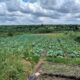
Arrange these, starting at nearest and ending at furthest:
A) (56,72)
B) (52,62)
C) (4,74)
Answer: (4,74) < (56,72) < (52,62)

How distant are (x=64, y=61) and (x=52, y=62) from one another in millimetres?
1090

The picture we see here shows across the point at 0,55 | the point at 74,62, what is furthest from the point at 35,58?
the point at 0,55

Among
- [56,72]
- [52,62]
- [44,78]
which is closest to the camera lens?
[44,78]

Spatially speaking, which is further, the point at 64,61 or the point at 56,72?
the point at 64,61

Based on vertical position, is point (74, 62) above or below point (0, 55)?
below

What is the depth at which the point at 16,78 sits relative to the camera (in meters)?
12.7

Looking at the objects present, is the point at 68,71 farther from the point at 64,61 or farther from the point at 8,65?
the point at 8,65

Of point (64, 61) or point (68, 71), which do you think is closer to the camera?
point (68, 71)

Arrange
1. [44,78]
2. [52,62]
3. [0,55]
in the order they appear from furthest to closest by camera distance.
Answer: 1. [52,62]
2. [44,78]
3. [0,55]

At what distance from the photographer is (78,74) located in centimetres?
1677

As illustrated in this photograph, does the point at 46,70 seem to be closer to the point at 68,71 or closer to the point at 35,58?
the point at 68,71

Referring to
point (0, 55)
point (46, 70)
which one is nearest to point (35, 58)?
point (46, 70)

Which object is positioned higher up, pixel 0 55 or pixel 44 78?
pixel 0 55

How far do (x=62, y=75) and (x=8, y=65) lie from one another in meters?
4.62
